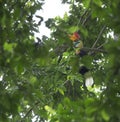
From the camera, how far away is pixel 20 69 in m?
2.95

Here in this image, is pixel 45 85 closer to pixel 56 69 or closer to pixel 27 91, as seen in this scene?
pixel 56 69

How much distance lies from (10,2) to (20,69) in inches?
59.6

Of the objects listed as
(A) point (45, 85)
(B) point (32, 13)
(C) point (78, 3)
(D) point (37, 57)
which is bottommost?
(D) point (37, 57)

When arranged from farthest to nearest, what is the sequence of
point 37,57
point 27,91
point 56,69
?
point 56,69 → point 27,91 → point 37,57

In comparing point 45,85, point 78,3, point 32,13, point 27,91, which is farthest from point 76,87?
point 27,91

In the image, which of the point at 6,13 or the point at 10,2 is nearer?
the point at 6,13

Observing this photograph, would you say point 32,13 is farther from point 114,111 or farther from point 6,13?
point 114,111

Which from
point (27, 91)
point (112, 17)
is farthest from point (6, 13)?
A: point (112, 17)

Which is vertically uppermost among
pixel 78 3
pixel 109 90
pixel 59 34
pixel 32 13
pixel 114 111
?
pixel 78 3

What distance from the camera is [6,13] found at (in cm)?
324

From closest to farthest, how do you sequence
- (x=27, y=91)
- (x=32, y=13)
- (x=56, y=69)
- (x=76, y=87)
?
(x=27, y=91)
(x=32, y=13)
(x=56, y=69)
(x=76, y=87)

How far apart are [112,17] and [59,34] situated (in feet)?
1.51

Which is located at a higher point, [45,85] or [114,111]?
[45,85]

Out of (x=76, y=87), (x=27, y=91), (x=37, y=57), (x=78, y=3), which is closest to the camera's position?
(x=37, y=57)
